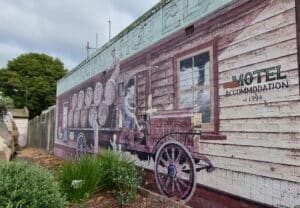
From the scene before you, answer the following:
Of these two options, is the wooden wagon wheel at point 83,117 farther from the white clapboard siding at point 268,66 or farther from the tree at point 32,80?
the tree at point 32,80

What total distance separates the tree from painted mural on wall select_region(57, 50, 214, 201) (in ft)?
83.5

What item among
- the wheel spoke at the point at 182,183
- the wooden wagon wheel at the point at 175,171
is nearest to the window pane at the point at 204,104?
the wooden wagon wheel at the point at 175,171

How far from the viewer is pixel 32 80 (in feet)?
126

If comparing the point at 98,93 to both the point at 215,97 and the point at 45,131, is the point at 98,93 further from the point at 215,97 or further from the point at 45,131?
the point at 45,131

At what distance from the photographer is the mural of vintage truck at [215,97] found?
403cm

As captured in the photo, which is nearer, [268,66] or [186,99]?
[268,66]

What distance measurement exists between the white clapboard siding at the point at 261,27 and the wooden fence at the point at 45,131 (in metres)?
14.7

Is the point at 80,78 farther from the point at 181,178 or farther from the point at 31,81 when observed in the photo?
the point at 31,81

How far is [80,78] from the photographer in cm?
1329

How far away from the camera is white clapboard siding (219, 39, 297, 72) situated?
13.0 ft

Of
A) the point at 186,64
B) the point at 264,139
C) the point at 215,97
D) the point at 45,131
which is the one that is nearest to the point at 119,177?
the point at 186,64

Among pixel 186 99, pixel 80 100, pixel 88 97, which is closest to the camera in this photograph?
pixel 186 99

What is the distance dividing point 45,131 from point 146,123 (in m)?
14.9

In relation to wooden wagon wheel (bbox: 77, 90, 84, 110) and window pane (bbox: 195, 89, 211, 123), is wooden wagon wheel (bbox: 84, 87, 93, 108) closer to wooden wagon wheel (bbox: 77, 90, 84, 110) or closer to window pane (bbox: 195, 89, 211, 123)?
wooden wagon wheel (bbox: 77, 90, 84, 110)
